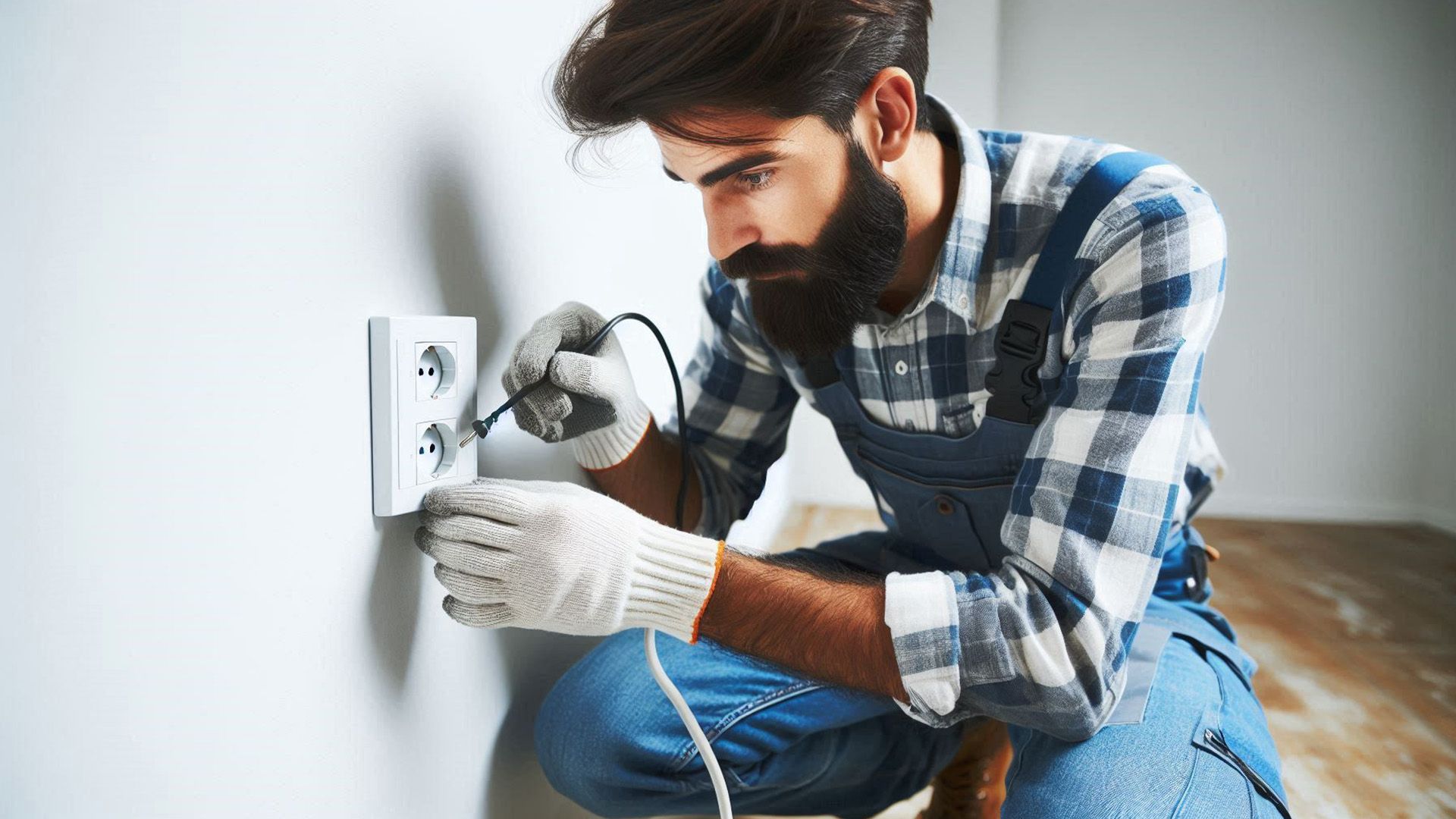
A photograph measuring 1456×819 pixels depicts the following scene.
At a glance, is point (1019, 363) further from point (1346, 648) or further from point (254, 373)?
point (1346, 648)

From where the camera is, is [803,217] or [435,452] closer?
[435,452]

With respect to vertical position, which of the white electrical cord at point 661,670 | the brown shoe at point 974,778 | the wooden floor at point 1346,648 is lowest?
the wooden floor at point 1346,648

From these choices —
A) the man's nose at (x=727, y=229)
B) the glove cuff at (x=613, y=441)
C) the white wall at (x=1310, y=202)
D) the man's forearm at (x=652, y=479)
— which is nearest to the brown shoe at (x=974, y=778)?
the man's forearm at (x=652, y=479)

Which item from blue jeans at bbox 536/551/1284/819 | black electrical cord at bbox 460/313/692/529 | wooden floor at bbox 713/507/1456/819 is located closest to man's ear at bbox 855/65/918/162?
black electrical cord at bbox 460/313/692/529

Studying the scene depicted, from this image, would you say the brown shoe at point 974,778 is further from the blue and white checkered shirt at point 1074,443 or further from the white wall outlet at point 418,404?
the white wall outlet at point 418,404

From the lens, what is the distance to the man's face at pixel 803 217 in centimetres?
82

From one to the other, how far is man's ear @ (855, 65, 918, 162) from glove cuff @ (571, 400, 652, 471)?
1.12 feet

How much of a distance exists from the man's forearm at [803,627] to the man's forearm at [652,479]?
0.23 meters

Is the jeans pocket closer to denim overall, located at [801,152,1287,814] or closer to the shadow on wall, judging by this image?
denim overall, located at [801,152,1287,814]

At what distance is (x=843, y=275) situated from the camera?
3.04 feet

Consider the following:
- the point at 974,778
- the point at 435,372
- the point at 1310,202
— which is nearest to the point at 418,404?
the point at 435,372

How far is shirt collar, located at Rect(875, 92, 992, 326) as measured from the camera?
0.95 m

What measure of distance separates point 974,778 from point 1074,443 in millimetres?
550

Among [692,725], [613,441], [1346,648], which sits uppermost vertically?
[613,441]
